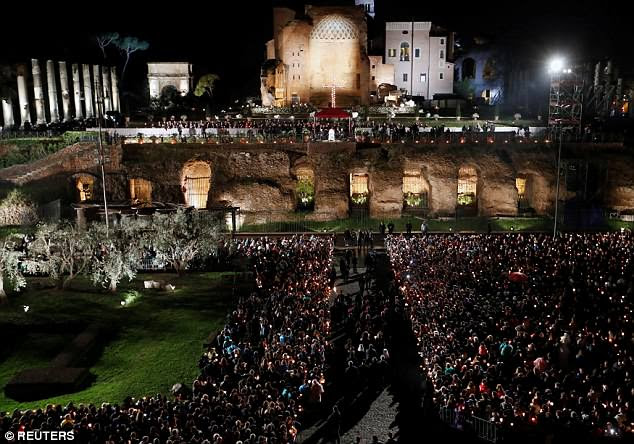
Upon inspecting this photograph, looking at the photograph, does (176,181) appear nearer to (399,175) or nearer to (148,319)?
(399,175)

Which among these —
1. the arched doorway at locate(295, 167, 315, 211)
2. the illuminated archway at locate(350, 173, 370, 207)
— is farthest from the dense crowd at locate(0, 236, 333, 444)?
the illuminated archway at locate(350, 173, 370, 207)

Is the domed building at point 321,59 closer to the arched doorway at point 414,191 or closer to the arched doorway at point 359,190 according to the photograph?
the arched doorway at point 359,190

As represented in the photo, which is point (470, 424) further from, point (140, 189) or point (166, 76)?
point (166, 76)

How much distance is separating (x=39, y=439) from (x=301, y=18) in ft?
189

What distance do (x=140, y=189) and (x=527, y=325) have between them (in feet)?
105

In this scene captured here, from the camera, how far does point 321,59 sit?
63594 mm

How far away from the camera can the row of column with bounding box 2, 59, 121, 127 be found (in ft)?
190

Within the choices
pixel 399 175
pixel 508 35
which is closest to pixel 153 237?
pixel 399 175

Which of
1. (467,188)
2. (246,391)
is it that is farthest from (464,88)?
(246,391)

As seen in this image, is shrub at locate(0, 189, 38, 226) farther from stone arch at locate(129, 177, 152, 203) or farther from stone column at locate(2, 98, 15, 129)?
stone column at locate(2, 98, 15, 129)

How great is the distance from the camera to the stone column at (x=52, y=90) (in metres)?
61.5

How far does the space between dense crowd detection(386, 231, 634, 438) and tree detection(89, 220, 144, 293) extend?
1175cm

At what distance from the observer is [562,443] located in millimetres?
13383

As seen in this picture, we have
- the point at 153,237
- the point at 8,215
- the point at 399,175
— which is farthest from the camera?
the point at 399,175
